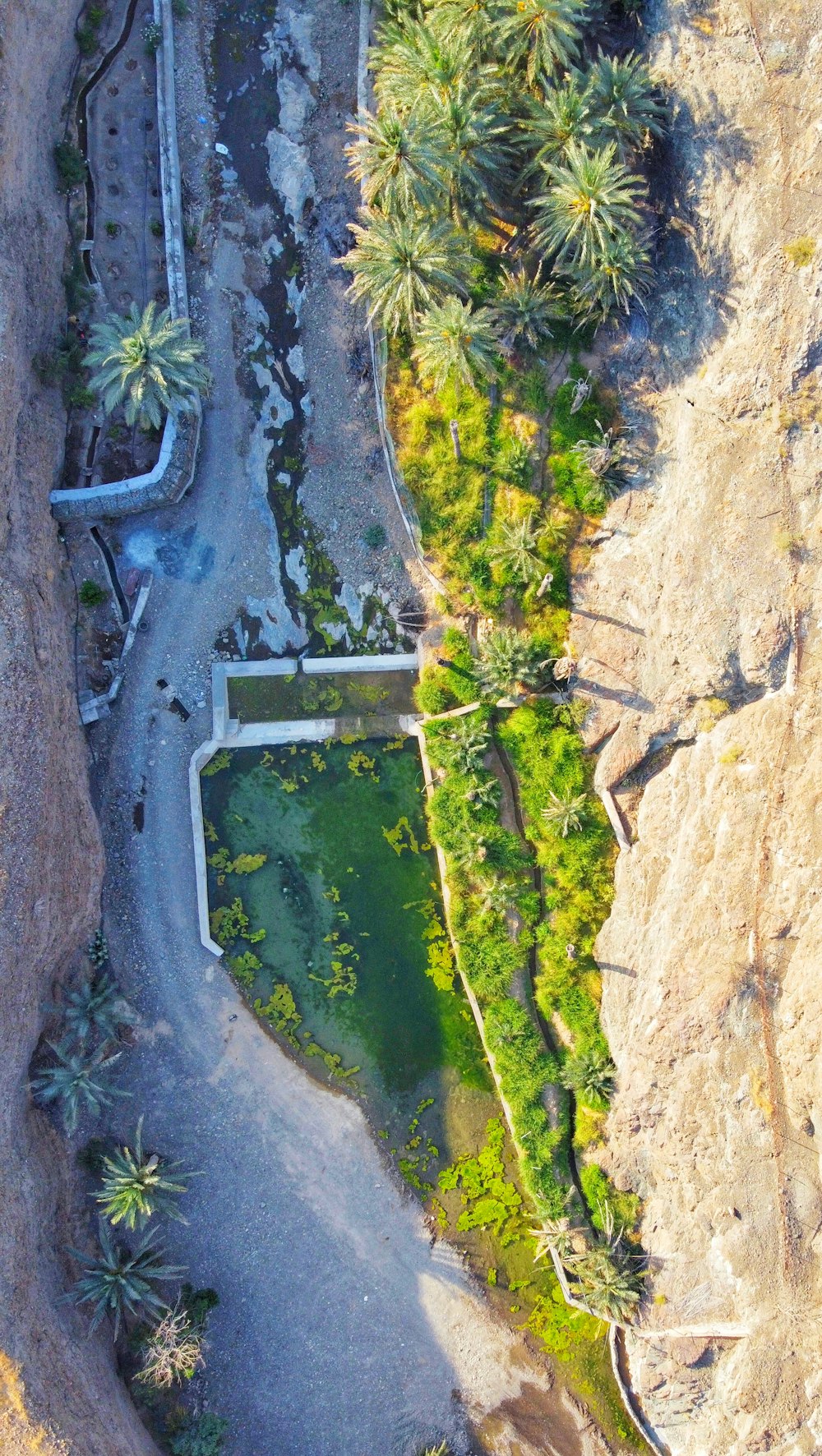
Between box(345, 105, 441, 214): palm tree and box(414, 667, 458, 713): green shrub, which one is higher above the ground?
box(345, 105, 441, 214): palm tree

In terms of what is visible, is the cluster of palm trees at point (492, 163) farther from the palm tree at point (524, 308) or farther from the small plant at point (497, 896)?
the small plant at point (497, 896)

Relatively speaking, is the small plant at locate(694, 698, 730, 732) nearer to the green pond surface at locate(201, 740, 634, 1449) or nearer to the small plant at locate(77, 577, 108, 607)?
the green pond surface at locate(201, 740, 634, 1449)

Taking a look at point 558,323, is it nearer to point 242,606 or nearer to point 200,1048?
point 242,606

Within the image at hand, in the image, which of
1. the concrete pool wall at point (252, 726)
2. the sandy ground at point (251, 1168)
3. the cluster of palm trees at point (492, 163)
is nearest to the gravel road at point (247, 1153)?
the sandy ground at point (251, 1168)

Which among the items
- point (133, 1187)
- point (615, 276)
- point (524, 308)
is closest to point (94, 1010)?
point (133, 1187)

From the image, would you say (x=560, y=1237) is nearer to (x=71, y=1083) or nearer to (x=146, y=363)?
(x=71, y=1083)

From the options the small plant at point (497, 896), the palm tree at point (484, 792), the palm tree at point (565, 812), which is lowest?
the small plant at point (497, 896)

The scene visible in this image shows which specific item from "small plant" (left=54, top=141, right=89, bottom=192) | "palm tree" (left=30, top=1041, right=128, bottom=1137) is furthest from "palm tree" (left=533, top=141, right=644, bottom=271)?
"palm tree" (left=30, top=1041, right=128, bottom=1137)
